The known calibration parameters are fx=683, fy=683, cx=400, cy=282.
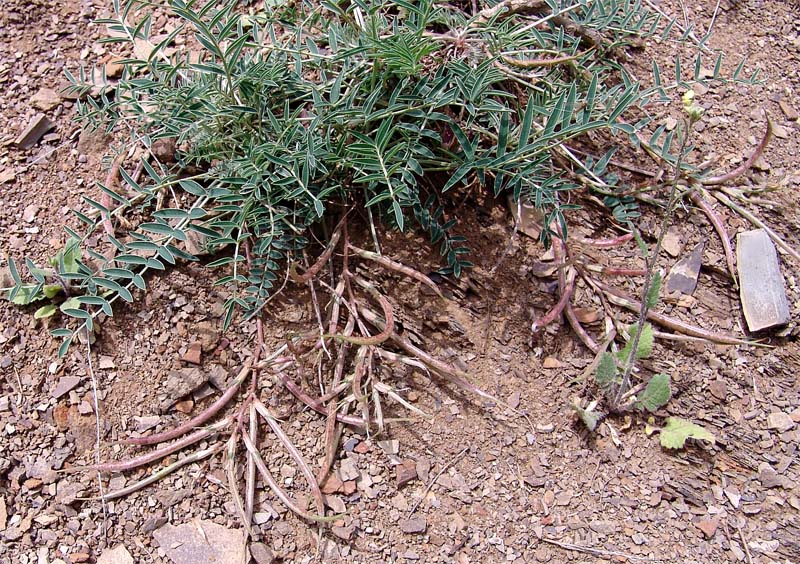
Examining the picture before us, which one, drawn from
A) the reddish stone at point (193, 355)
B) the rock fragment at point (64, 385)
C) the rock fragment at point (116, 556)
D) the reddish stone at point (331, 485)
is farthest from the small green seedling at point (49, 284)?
the reddish stone at point (331, 485)

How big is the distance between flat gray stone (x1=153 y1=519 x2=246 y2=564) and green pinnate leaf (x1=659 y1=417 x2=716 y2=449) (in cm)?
126

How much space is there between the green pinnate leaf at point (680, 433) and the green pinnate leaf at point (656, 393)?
7 cm

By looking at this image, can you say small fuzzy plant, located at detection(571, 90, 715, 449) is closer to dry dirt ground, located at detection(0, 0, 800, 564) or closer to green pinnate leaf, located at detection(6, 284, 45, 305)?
dry dirt ground, located at detection(0, 0, 800, 564)

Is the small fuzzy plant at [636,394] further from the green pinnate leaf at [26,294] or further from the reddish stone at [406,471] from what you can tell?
the green pinnate leaf at [26,294]

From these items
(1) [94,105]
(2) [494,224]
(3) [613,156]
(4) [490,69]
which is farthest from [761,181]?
(1) [94,105]

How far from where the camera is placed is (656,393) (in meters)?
2.04

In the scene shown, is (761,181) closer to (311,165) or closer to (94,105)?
(311,165)

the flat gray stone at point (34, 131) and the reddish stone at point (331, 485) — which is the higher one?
the flat gray stone at point (34, 131)

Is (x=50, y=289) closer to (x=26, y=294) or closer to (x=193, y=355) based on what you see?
(x=26, y=294)

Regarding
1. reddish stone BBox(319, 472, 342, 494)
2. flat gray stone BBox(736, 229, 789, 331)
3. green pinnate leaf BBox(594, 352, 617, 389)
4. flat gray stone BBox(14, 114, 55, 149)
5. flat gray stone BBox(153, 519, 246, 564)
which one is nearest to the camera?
flat gray stone BBox(153, 519, 246, 564)

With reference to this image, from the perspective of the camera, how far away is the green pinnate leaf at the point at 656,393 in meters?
2.04

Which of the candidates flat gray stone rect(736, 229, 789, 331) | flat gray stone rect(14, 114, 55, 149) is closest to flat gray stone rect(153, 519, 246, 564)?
flat gray stone rect(14, 114, 55, 149)

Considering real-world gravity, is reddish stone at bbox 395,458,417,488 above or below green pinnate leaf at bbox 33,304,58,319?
below

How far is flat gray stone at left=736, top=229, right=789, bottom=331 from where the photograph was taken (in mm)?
2266
